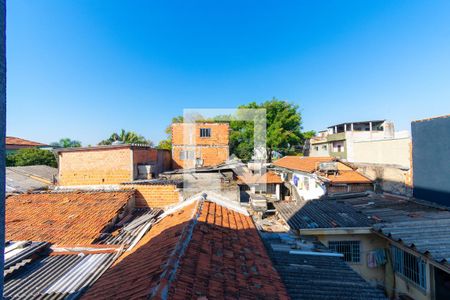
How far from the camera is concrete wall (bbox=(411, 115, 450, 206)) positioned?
972cm

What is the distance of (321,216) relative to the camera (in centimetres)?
827

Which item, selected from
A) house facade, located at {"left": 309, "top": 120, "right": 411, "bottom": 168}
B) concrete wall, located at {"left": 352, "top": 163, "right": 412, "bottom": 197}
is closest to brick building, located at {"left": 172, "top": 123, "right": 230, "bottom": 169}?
house facade, located at {"left": 309, "top": 120, "right": 411, "bottom": 168}

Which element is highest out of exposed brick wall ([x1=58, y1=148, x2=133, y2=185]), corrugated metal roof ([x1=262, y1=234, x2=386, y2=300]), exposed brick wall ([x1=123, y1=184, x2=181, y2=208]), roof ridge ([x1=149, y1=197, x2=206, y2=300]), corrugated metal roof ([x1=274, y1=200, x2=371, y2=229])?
exposed brick wall ([x1=58, y1=148, x2=133, y2=185])

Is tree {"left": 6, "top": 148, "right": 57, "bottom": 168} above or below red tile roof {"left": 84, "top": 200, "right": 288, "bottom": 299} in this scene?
A: above

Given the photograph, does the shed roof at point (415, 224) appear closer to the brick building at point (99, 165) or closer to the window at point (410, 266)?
the window at point (410, 266)

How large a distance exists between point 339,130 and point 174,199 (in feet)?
96.6

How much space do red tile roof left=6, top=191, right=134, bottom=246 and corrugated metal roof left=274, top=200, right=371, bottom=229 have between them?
6.37 meters

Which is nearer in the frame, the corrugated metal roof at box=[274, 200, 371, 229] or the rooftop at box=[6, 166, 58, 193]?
the corrugated metal roof at box=[274, 200, 371, 229]

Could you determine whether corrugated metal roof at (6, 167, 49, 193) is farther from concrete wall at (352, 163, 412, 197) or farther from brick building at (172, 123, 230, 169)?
concrete wall at (352, 163, 412, 197)

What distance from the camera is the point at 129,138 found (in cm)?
3141

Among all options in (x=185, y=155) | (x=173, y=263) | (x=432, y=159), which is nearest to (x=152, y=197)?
(x=173, y=263)

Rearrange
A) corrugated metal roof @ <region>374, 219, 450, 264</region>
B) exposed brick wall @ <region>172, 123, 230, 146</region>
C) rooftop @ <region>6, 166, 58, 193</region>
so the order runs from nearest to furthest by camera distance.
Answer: corrugated metal roof @ <region>374, 219, 450, 264</region>, rooftop @ <region>6, 166, 58, 193</region>, exposed brick wall @ <region>172, 123, 230, 146</region>

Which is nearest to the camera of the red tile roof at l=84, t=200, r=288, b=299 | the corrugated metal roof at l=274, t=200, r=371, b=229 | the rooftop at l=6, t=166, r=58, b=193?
the red tile roof at l=84, t=200, r=288, b=299

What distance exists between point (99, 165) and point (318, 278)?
16.0m
